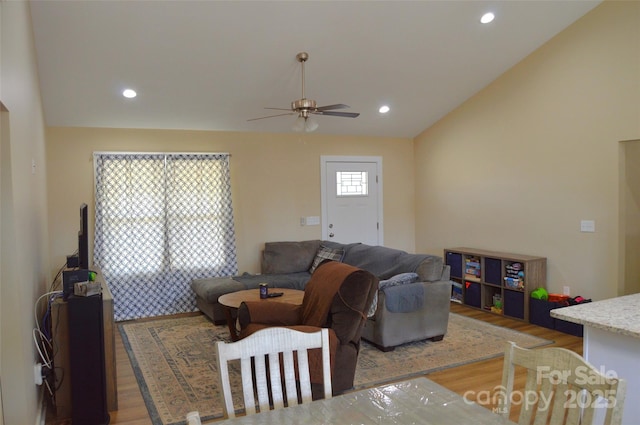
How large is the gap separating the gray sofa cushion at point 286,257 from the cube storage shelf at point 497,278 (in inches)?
77.5

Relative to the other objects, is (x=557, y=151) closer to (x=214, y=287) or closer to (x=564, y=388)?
(x=214, y=287)

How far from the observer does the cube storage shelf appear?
17.6ft

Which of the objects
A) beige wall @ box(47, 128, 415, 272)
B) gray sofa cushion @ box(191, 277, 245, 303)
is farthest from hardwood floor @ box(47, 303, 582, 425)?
beige wall @ box(47, 128, 415, 272)

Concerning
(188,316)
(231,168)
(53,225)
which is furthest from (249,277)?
(53,225)

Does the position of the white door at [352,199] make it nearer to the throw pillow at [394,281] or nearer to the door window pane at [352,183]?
the door window pane at [352,183]

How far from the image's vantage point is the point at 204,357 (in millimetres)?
4293

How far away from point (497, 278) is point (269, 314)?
336 cm

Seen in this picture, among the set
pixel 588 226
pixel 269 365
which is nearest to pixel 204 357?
pixel 269 365

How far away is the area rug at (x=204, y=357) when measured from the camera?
3.42 m

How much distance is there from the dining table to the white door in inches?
212

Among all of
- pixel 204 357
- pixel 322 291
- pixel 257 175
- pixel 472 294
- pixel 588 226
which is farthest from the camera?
pixel 257 175

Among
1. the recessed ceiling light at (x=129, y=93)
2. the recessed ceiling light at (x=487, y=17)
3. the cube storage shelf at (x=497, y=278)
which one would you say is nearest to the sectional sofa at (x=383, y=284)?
the cube storage shelf at (x=497, y=278)

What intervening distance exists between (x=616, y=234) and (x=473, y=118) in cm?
247

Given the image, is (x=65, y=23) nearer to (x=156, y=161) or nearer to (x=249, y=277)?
(x=156, y=161)
